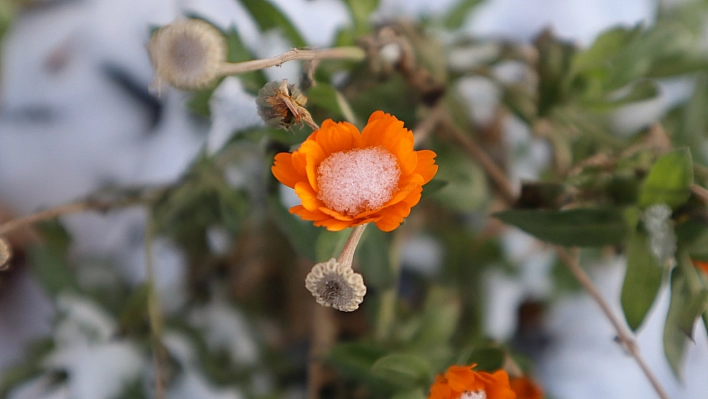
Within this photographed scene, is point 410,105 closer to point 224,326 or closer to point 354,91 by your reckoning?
point 354,91

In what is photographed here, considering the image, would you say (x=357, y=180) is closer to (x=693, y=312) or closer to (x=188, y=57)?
(x=188, y=57)

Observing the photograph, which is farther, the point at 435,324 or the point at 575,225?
the point at 435,324

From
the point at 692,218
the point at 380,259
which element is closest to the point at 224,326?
the point at 380,259

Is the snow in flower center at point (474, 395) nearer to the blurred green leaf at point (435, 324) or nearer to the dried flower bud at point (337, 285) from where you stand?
the dried flower bud at point (337, 285)

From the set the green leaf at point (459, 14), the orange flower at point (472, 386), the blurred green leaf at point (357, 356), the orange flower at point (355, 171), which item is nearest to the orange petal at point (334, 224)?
the orange flower at point (355, 171)

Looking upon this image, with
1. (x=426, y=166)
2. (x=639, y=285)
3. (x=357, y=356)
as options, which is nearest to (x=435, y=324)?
(x=357, y=356)

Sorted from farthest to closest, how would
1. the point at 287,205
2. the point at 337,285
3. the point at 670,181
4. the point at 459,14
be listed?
the point at 459,14 < the point at 287,205 < the point at 670,181 < the point at 337,285

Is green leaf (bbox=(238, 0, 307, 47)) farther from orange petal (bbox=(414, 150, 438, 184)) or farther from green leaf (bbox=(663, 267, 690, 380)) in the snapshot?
green leaf (bbox=(663, 267, 690, 380))
